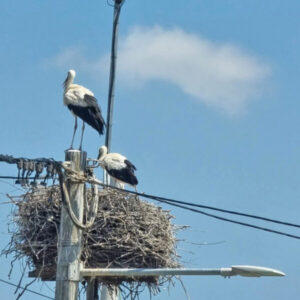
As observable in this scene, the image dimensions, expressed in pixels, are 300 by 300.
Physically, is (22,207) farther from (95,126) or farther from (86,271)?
(86,271)

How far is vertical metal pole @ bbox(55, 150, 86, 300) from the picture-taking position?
795 centimetres

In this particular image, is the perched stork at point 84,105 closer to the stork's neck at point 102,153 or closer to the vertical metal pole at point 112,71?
the vertical metal pole at point 112,71

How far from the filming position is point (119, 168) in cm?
1304

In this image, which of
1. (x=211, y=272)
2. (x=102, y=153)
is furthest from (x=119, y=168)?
(x=211, y=272)

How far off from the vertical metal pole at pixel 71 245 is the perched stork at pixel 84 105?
4.18 m

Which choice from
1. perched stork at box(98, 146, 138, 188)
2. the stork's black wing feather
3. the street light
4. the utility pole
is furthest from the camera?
perched stork at box(98, 146, 138, 188)

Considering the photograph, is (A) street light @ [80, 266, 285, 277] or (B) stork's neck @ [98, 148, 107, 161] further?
(B) stork's neck @ [98, 148, 107, 161]

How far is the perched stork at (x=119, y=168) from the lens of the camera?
42.7ft

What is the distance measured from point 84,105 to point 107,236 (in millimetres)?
2686

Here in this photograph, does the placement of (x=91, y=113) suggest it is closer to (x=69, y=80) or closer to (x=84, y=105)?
(x=84, y=105)

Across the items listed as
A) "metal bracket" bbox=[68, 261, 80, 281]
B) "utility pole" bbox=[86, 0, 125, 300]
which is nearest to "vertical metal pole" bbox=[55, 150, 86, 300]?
"metal bracket" bbox=[68, 261, 80, 281]

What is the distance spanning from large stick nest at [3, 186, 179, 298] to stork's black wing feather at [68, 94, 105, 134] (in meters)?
1.31

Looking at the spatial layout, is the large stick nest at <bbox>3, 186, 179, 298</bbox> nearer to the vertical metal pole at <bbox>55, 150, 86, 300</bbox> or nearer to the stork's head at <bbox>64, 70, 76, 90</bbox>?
the vertical metal pole at <bbox>55, 150, 86, 300</bbox>

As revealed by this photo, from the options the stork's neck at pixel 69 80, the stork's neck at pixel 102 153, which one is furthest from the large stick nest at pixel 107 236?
the stork's neck at pixel 69 80
